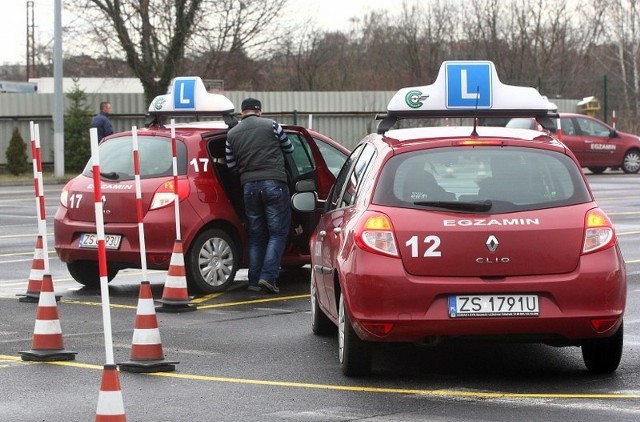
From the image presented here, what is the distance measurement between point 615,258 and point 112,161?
248 inches

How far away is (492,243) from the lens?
25.3 feet

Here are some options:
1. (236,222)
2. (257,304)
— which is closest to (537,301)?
(257,304)

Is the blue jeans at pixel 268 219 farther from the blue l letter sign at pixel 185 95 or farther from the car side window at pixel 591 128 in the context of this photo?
the car side window at pixel 591 128

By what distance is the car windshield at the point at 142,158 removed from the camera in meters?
12.6

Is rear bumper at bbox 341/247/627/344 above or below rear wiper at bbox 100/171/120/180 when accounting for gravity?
below

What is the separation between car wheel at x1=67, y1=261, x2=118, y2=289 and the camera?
13.3 m

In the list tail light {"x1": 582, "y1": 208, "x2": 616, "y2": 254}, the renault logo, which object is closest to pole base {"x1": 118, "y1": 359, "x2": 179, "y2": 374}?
the renault logo

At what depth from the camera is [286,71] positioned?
65.9 metres

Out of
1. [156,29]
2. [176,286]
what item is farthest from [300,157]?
[156,29]

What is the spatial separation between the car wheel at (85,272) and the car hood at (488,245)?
20.0ft

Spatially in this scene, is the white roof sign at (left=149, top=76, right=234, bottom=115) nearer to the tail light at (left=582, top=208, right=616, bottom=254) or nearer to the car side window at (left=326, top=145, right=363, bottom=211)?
the car side window at (left=326, top=145, right=363, bottom=211)

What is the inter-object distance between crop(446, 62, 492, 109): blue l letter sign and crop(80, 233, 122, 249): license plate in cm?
373

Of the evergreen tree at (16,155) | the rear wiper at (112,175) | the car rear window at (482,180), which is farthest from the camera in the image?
the evergreen tree at (16,155)

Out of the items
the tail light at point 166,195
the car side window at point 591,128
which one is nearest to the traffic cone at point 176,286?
the tail light at point 166,195
